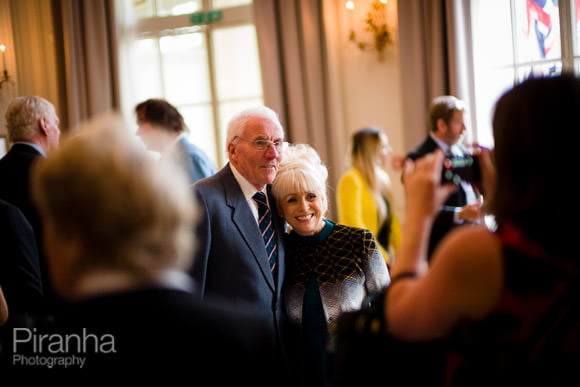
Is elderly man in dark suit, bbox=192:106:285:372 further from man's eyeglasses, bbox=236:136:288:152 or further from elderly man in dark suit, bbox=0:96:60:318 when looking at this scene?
elderly man in dark suit, bbox=0:96:60:318

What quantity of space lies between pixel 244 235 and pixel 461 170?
102 centimetres

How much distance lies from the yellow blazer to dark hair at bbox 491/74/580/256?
8.93 ft

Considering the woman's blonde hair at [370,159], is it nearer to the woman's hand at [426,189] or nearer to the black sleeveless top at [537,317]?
the woman's hand at [426,189]

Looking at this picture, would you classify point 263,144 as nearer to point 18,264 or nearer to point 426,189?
point 18,264

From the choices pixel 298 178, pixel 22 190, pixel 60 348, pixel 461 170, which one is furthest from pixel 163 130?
pixel 60 348

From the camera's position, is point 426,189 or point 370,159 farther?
point 370,159

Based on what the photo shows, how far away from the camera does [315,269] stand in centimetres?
235

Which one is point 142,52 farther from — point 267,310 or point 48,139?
point 267,310

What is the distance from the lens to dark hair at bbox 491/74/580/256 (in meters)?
1.04

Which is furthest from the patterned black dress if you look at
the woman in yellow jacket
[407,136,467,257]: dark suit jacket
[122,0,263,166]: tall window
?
[122,0,263,166]: tall window

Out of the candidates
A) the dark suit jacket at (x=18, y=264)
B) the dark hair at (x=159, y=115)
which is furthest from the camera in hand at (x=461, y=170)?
the dark hair at (x=159, y=115)

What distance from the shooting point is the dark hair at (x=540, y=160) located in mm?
1039

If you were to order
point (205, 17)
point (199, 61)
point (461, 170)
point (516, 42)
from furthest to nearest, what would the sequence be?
1. point (199, 61)
2. point (205, 17)
3. point (516, 42)
4. point (461, 170)

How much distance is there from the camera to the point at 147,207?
91 centimetres
